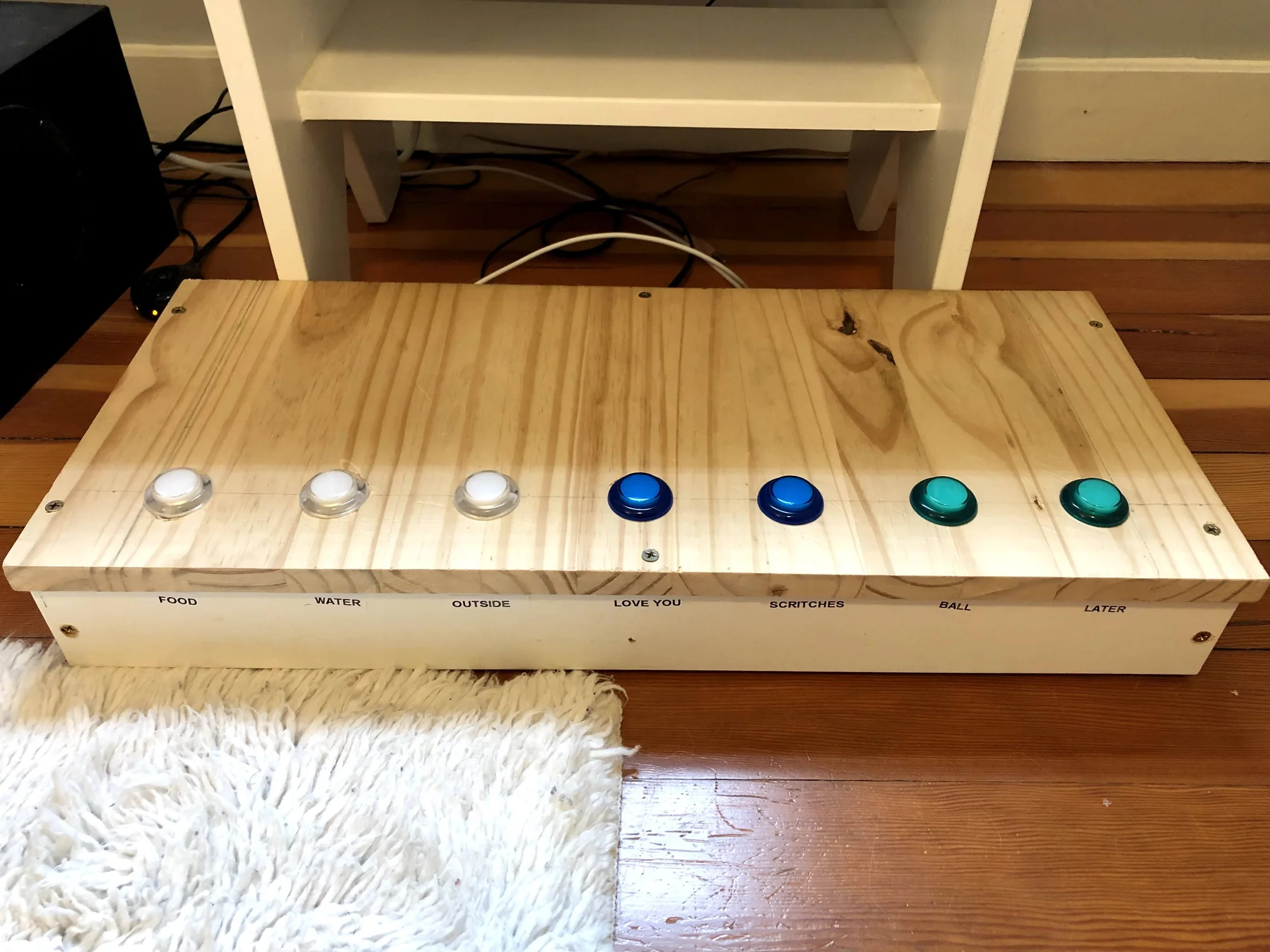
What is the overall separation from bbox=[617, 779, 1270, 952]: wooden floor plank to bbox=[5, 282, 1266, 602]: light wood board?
115mm

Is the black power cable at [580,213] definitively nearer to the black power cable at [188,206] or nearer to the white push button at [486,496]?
the black power cable at [188,206]

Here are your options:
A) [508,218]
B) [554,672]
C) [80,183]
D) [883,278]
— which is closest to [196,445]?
[554,672]

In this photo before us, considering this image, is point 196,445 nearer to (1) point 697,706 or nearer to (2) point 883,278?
(1) point 697,706

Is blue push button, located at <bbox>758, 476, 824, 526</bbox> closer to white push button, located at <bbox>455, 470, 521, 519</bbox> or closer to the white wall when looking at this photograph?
white push button, located at <bbox>455, 470, 521, 519</bbox>

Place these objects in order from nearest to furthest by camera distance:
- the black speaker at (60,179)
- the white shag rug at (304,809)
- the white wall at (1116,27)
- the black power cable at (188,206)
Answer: the white shag rug at (304,809) < the black speaker at (60,179) < the black power cable at (188,206) < the white wall at (1116,27)

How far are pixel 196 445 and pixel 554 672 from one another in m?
0.26

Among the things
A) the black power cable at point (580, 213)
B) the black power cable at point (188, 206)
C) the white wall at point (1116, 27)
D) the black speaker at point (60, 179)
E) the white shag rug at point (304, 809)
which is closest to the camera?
the white shag rug at point (304, 809)

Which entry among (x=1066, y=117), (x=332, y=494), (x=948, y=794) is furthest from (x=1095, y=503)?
(x=1066, y=117)

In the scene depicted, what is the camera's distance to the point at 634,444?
23.4 inches

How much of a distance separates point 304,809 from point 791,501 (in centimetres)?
32

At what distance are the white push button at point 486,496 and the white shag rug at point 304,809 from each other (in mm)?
108

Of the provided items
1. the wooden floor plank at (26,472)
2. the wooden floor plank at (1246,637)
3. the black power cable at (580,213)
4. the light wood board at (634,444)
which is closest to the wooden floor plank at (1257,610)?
the wooden floor plank at (1246,637)

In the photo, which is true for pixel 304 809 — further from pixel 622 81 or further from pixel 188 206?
pixel 188 206

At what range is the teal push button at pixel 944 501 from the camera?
0.54 metres
